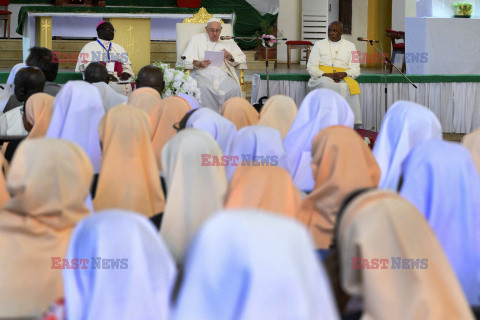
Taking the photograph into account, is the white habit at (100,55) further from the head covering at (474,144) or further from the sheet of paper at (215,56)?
the head covering at (474,144)

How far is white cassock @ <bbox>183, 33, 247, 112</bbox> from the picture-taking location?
856 centimetres

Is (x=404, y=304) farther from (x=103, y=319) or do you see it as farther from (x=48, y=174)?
(x=48, y=174)

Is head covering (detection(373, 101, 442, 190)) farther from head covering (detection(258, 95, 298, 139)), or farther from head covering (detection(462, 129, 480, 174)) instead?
head covering (detection(258, 95, 298, 139))

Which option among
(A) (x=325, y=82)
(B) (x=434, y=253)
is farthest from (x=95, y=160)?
(A) (x=325, y=82)

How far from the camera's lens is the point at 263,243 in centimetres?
172

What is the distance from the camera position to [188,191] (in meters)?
3.19

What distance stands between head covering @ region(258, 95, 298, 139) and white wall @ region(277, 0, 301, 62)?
953cm

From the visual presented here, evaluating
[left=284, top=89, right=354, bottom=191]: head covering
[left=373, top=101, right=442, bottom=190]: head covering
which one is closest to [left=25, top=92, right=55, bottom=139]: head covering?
[left=284, top=89, right=354, bottom=191]: head covering

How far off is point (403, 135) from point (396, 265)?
2395mm

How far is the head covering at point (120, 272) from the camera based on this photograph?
6.75 feet

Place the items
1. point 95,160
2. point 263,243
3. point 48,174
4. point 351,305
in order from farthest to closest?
point 95,160 < point 48,174 < point 351,305 < point 263,243

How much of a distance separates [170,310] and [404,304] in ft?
2.29

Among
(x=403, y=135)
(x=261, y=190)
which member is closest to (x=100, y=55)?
(x=403, y=135)

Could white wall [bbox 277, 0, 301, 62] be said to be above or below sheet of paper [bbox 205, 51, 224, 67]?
above
